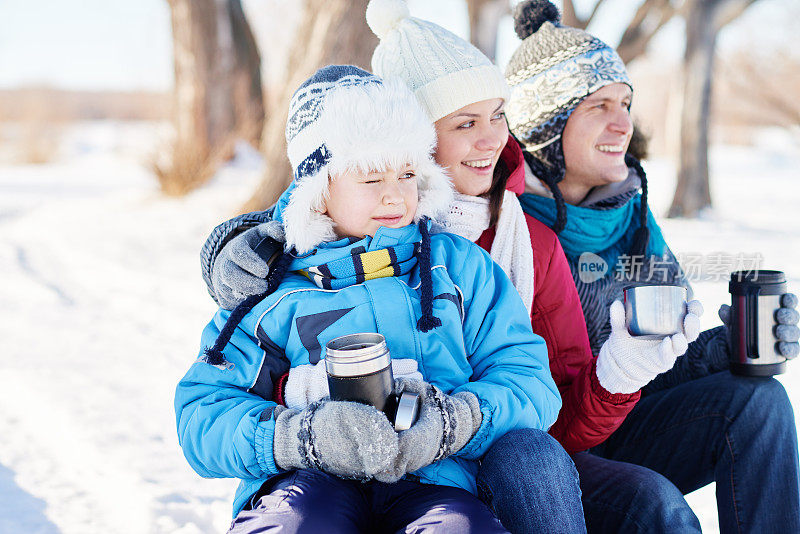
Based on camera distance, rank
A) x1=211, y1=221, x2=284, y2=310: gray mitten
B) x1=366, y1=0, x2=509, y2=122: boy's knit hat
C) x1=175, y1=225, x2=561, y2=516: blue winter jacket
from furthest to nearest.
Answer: x1=366, y1=0, x2=509, y2=122: boy's knit hat, x1=211, y1=221, x2=284, y2=310: gray mitten, x1=175, y1=225, x2=561, y2=516: blue winter jacket

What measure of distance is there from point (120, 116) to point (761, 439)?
41719mm

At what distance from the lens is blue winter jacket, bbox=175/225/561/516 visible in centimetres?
154

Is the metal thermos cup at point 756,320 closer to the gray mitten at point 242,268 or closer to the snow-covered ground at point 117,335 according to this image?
the snow-covered ground at point 117,335

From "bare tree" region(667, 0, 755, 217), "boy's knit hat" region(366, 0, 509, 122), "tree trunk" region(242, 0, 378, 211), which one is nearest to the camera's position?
"boy's knit hat" region(366, 0, 509, 122)

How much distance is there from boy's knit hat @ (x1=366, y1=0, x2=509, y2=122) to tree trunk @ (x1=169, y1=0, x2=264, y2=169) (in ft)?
27.2

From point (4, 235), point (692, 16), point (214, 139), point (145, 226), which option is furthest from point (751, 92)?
point (4, 235)

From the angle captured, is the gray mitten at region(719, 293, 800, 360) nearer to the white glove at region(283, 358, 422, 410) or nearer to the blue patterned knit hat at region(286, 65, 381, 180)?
the white glove at region(283, 358, 422, 410)

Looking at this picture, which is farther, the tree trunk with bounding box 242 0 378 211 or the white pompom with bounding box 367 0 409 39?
the tree trunk with bounding box 242 0 378 211

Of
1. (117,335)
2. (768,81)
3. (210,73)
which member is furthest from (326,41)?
(768,81)

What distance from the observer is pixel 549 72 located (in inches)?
97.5

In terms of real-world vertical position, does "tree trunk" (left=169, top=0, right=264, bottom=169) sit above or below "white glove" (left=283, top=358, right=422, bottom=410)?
above

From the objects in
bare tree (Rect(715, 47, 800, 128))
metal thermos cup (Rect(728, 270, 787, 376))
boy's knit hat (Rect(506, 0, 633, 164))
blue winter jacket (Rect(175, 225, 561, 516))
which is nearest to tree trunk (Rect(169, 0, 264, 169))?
boy's knit hat (Rect(506, 0, 633, 164))

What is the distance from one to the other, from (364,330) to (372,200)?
0.36 m

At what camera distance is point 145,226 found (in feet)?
26.0
